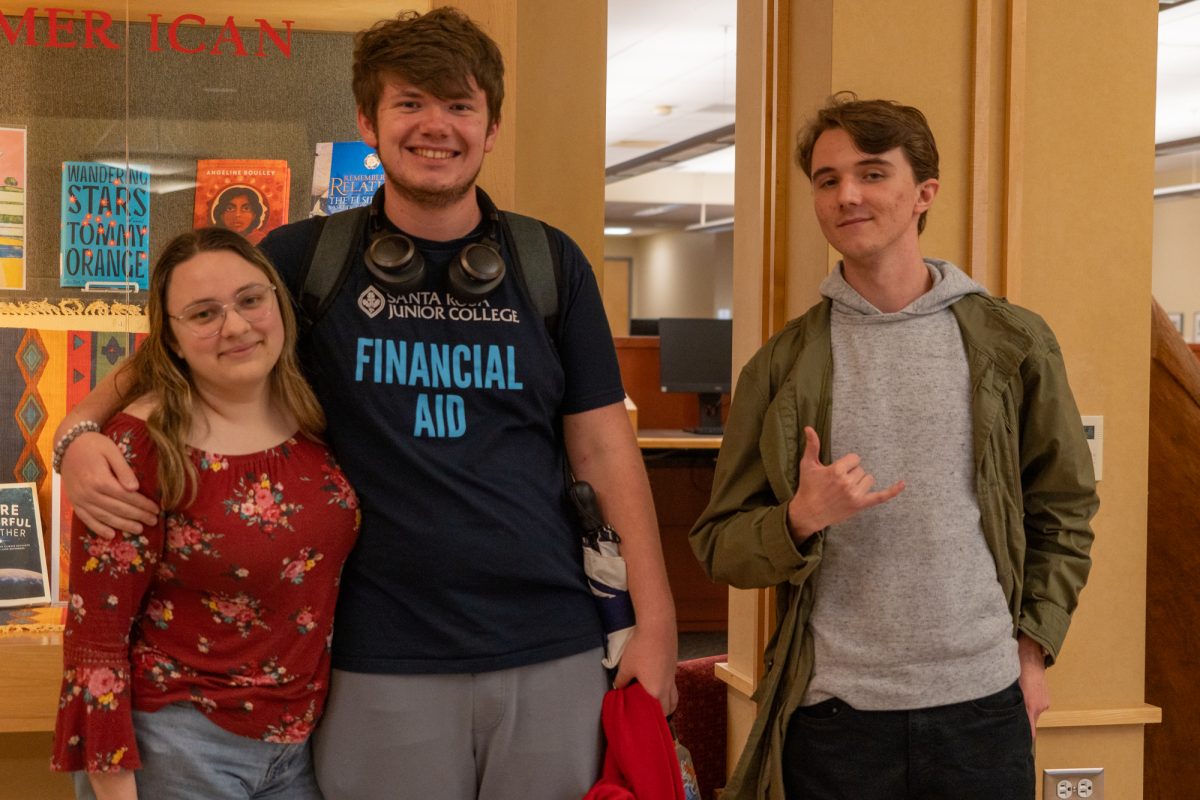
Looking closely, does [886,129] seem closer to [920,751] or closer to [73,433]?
[920,751]

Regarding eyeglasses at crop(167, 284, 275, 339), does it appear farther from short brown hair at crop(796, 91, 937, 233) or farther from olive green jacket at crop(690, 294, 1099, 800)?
short brown hair at crop(796, 91, 937, 233)

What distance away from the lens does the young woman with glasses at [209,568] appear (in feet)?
4.63

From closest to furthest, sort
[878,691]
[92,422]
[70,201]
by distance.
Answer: [92,422], [878,691], [70,201]

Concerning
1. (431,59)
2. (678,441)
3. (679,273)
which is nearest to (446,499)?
(431,59)

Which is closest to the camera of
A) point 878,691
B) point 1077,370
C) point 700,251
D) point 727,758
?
point 878,691

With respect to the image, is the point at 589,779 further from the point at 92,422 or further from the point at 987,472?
the point at 92,422

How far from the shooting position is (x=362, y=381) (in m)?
1.53

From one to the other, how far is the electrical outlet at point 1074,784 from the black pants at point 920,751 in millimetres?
848

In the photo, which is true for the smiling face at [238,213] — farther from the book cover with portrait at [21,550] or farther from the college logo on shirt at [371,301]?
Result: the college logo on shirt at [371,301]

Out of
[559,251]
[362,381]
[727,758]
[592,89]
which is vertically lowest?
[727,758]

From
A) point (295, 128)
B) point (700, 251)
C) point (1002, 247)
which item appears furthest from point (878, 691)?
point (700, 251)

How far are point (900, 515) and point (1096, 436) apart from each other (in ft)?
3.17

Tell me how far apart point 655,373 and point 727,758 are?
4.12m

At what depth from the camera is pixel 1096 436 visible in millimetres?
2373
